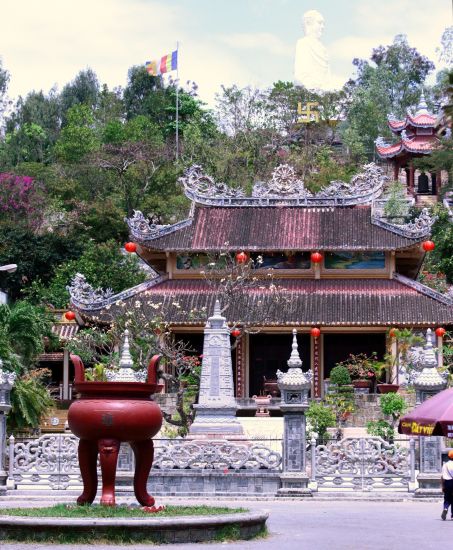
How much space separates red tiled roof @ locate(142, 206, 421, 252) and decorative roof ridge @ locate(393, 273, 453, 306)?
1.32m

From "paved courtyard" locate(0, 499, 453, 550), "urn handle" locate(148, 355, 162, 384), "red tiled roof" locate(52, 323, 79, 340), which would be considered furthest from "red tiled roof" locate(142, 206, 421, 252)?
"urn handle" locate(148, 355, 162, 384)

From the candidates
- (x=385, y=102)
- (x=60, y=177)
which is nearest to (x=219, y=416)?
(x=60, y=177)

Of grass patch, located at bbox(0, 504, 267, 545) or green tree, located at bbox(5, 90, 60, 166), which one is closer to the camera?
grass patch, located at bbox(0, 504, 267, 545)

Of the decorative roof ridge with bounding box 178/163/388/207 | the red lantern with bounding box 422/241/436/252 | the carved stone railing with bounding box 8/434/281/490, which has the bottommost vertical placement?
the carved stone railing with bounding box 8/434/281/490

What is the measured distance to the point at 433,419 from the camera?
49.3ft

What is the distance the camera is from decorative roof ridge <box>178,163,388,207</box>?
44438 mm

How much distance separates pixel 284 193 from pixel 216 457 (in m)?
23.5

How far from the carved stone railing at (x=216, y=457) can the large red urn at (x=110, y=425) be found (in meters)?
7.50

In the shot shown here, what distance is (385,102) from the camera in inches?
2965

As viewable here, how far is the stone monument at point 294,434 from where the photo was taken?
21717mm

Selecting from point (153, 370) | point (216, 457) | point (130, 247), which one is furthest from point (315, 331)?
point (153, 370)

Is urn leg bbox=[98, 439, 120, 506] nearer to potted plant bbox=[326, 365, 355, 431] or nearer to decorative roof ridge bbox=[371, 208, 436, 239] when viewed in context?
potted plant bbox=[326, 365, 355, 431]

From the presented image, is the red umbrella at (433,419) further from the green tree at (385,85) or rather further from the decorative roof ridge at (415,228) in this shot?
the green tree at (385,85)

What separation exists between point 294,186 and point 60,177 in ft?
59.2
